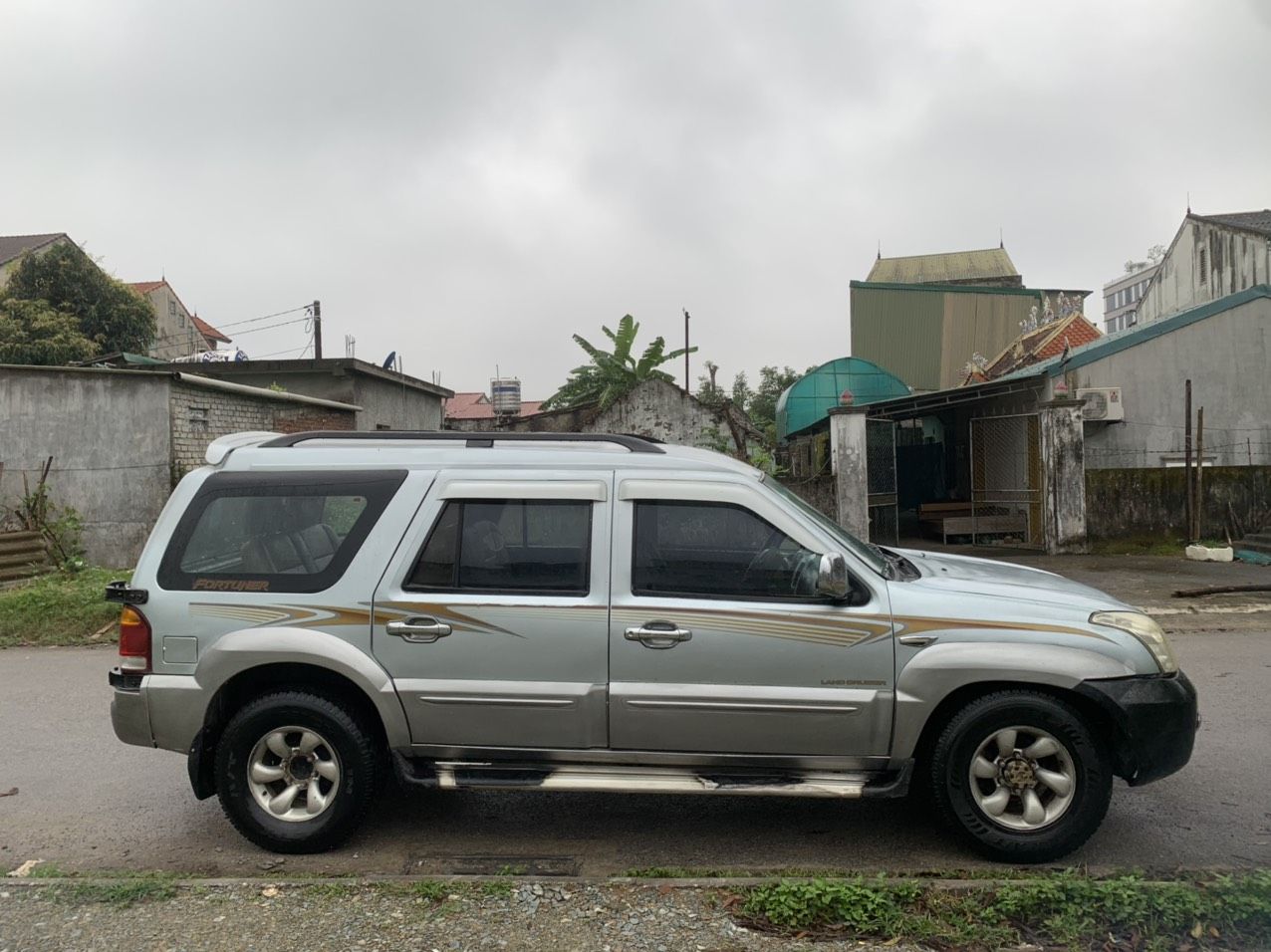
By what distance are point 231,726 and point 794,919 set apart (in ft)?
8.42

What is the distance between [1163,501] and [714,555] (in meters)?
13.7

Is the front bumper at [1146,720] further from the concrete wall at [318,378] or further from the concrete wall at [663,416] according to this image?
the concrete wall at [318,378]

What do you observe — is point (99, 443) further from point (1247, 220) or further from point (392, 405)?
point (1247, 220)

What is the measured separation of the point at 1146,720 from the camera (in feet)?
13.0

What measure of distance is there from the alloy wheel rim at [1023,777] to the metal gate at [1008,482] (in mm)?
12666

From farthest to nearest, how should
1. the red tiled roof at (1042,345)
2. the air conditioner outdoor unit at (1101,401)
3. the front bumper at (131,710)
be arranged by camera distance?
the red tiled roof at (1042,345) → the air conditioner outdoor unit at (1101,401) → the front bumper at (131,710)

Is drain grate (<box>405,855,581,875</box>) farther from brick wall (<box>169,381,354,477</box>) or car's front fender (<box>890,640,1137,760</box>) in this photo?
brick wall (<box>169,381,354,477</box>)

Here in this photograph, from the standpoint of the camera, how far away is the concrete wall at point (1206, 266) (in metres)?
29.1

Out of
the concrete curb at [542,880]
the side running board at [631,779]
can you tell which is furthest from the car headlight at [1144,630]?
the side running board at [631,779]

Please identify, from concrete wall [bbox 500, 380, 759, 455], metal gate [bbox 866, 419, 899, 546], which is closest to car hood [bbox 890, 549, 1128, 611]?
metal gate [bbox 866, 419, 899, 546]

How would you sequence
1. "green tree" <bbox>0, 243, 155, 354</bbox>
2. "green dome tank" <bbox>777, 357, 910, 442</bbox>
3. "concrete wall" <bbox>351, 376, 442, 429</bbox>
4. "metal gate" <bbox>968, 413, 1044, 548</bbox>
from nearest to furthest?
"metal gate" <bbox>968, 413, 1044, 548</bbox> < "concrete wall" <bbox>351, 376, 442, 429</bbox> < "green dome tank" <bbox>777, 357, 910, 442</bbox> < "green tree" <bbox>0, 243, 155, 354</bbox>

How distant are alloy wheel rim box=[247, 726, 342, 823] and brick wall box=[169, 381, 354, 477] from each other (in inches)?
366

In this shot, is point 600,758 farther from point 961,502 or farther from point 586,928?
point 961,502

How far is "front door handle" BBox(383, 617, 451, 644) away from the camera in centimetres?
417
